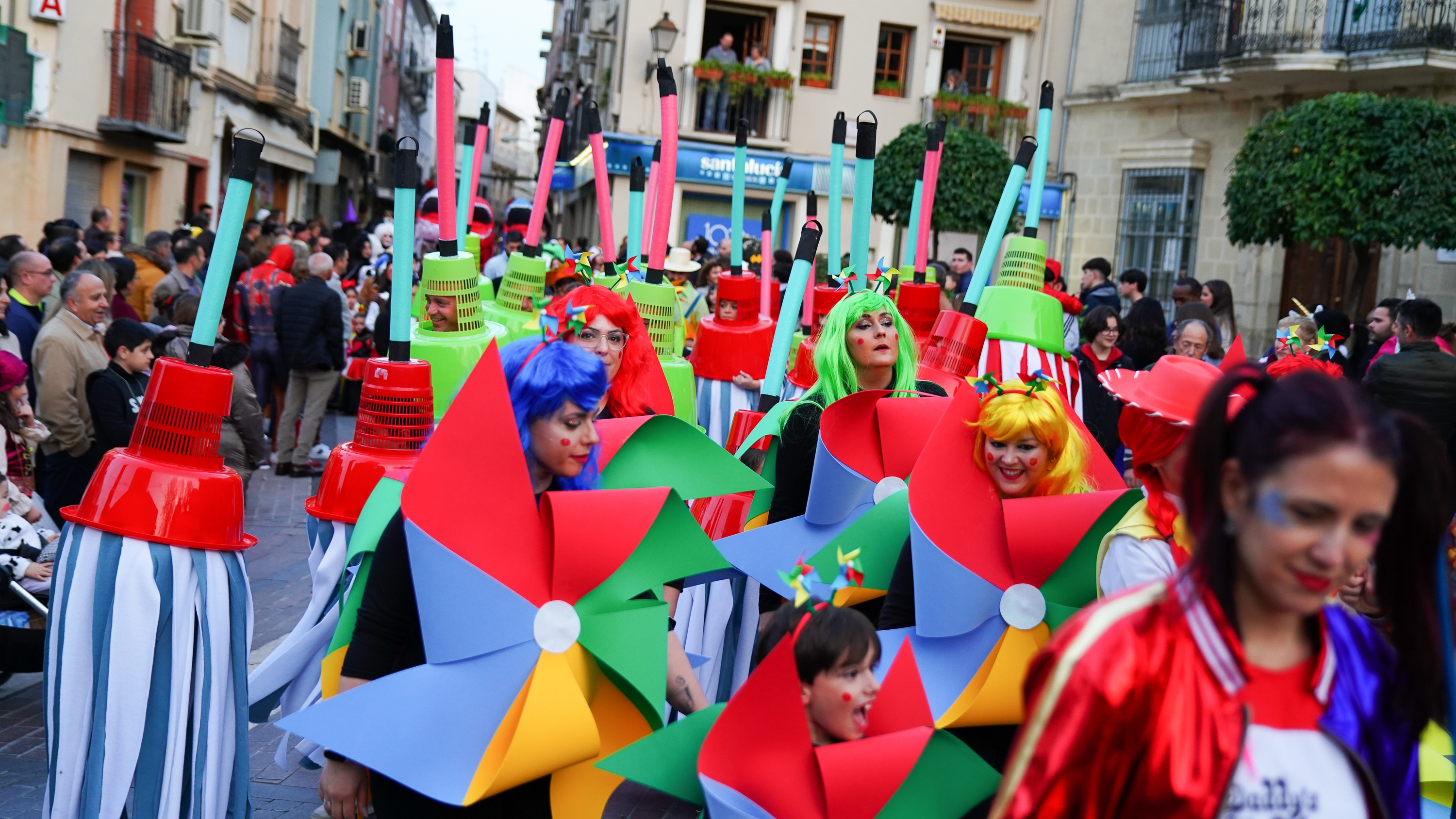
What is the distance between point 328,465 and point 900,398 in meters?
1.58

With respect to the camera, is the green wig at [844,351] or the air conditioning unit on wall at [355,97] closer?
the green wig at [844,351]

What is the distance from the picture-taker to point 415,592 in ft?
8.30

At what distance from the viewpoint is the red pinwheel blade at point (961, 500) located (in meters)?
3.08

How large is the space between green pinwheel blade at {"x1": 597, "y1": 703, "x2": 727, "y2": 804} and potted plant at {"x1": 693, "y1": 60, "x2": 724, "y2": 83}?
20.1m

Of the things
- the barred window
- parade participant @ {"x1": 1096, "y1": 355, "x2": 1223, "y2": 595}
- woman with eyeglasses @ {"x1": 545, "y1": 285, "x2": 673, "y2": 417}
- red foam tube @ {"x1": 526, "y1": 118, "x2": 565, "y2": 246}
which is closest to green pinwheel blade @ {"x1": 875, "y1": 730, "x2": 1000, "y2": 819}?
parade participant @ {"x1": 1096, "y1": 355, "x2": 1223, "y2": 595}

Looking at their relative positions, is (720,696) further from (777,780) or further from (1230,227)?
(1230,227)

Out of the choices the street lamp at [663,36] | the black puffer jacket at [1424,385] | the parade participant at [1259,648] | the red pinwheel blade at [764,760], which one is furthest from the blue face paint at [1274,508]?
the street lamp at [663,36]

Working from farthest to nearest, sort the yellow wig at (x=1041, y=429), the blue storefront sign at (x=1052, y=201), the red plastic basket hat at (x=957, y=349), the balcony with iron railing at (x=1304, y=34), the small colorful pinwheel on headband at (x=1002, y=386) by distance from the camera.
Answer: the blue storefront sign at (x=1052, y=201) < the balcony with iron railing at (x=1304, y=34) < the red plastic basket hat at (x=957, y=349) < the small colorful pinwheel on headband at (x=1002, y=386) < the yellow wig at (x=1041, y=429)

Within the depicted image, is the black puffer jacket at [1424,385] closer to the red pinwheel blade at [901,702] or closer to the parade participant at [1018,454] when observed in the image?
the parade participant at [1018,454]

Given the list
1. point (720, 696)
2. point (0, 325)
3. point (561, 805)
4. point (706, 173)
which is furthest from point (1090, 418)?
point (706, 173)

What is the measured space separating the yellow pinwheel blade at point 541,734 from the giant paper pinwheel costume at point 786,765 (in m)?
0.11

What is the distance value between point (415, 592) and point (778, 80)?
Answer: 66.5 ft

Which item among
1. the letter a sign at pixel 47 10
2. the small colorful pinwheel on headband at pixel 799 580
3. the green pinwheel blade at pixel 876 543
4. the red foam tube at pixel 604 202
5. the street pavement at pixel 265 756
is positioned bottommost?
the street pavement at pixel 265 756

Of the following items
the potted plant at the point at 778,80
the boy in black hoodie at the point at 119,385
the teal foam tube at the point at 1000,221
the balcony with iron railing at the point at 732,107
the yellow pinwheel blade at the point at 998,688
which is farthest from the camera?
the balcony with iron railing at the point at 732,107
